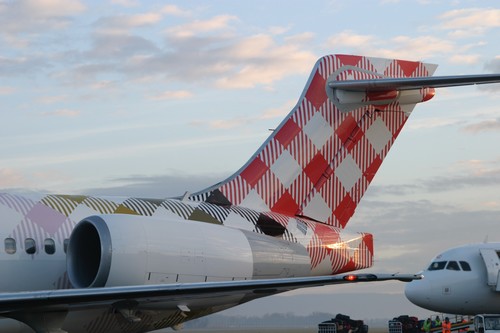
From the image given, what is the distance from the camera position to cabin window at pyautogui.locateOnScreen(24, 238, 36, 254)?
49.2 feet

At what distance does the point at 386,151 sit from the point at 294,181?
93.8 inches

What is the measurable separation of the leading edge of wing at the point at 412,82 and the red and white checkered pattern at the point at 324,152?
0.34 meters

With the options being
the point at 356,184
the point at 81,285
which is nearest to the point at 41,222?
the point at 81,285

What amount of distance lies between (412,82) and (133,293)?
813cm

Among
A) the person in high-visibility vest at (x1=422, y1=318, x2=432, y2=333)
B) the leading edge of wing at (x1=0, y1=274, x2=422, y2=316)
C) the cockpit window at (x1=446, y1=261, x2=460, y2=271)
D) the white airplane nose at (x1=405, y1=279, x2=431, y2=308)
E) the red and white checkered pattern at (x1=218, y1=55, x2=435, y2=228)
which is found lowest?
the leading edge of wing at (x1=0, y1=274, x2=422, y2=316)

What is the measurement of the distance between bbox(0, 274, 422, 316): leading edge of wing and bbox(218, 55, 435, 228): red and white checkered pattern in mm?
5531

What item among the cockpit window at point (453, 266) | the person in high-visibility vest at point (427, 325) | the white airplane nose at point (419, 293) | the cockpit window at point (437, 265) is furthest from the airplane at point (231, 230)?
the person in high-visibility vest at point (427, 325)

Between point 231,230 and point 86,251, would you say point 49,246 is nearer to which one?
point 86,251

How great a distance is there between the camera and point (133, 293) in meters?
13.0

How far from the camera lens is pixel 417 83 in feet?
61.7

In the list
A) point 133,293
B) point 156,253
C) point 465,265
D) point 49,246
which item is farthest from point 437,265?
point 133,293

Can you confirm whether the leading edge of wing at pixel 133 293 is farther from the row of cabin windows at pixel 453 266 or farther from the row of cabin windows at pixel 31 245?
the row of cabin windows at pixel 453 266

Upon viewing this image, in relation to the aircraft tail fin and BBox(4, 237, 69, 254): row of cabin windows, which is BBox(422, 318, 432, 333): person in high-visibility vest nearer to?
the aircraft tail fin

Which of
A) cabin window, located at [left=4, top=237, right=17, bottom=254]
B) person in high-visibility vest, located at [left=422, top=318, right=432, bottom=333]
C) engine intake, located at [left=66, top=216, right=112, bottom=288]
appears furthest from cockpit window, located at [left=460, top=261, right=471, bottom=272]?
cabin window, located at [left=4, top=237, right=17, bottom=254]
